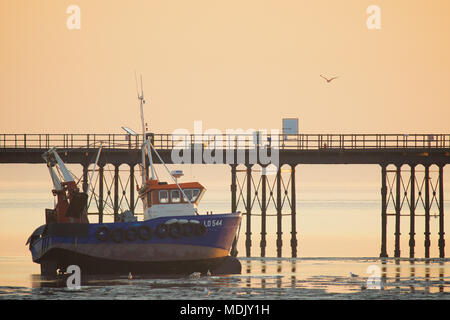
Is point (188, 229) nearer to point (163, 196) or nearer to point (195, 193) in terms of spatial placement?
point (195, 193)

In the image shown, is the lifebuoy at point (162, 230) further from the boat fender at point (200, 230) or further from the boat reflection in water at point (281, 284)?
the boat reflection in water at point (281, 284)

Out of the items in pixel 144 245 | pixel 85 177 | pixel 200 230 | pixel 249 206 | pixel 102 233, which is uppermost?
pixel 85 177

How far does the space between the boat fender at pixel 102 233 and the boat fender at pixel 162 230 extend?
3.37m

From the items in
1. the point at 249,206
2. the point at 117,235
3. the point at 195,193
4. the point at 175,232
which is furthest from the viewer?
the point at 249,206

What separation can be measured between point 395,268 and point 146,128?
21.5m

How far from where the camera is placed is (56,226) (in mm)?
82312

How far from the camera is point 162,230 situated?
81.1 meters

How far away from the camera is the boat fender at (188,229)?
80938 millimetres

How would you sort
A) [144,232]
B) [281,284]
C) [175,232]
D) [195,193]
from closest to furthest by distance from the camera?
1. [281,284]
2. [175,232]
3. [144,232]
4. [195,193]

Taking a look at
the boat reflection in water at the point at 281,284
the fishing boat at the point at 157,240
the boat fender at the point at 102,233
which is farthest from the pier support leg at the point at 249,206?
the boat fender at the point at 102,233

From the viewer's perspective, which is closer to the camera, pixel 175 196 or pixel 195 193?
pixel 175 196

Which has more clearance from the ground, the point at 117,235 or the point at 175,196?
the point at 175,196

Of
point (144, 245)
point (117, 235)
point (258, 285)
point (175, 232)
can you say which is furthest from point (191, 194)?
point (258, 285)

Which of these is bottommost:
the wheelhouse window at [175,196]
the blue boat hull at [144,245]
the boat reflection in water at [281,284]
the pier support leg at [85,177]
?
the boat reflection in water at [281,284]
